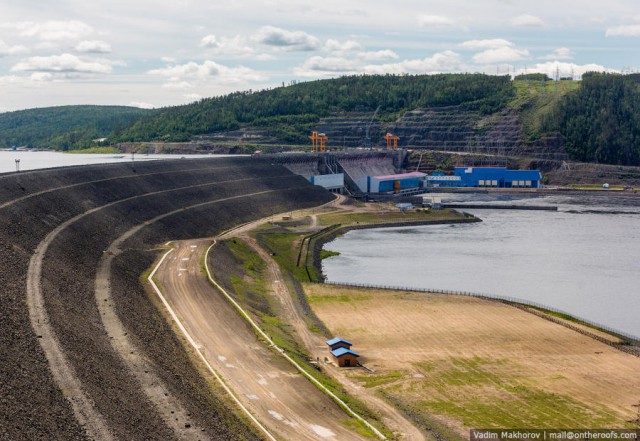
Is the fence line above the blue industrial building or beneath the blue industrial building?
beneath

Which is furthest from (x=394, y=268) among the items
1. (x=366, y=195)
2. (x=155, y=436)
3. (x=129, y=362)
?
(x=366, y=195)

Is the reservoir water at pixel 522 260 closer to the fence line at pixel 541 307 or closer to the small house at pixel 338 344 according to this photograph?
the fence line at pixel 541 307

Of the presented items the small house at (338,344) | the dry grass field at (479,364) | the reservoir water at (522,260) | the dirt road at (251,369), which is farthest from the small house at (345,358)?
the reservoir water at (522,260)

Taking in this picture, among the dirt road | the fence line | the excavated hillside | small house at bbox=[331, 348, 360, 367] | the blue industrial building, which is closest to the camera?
the excavated hillside

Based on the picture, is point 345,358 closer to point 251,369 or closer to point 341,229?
point 251,369

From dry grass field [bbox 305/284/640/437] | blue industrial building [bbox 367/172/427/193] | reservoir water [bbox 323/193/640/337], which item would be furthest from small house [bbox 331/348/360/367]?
blue industrial building [bbox 367/172/427/193]

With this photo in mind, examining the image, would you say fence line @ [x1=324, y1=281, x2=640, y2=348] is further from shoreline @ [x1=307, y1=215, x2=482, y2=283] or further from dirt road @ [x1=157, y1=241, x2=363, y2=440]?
dirt road @ [x1=157, y1=241, x2=363, y2=440]

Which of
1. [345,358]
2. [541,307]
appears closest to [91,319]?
[345,358]
